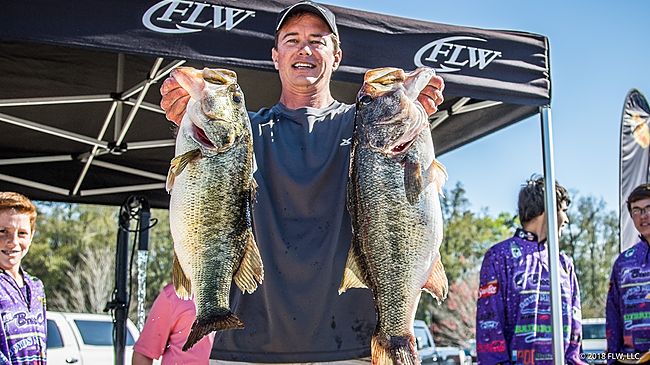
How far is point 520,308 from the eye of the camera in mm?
4406

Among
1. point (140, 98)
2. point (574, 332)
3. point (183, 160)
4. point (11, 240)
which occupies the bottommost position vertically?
point (574, 332)

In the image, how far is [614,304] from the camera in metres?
5.00

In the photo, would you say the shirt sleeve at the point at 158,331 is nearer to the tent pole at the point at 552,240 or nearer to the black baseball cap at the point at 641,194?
the tent pole at the point at 552,240

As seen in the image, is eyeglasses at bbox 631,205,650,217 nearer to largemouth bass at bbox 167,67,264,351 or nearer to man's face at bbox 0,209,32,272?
largemouth bass at bbox 167,67,264,351

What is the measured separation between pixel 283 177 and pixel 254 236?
23 centimetres

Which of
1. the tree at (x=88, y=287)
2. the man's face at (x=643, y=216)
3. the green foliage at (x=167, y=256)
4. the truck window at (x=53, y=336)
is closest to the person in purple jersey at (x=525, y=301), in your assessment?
the man's face at (x=643, y=216)

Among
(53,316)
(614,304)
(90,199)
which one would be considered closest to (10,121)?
(90,199)

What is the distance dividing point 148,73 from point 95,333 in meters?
7.51

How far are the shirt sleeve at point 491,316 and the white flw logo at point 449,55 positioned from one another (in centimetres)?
131

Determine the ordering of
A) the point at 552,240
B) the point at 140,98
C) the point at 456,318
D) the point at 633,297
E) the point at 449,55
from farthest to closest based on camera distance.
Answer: the point at 456,318
the point at 140,98
the point at 633,297
the point at 552,240
the point at 449,55

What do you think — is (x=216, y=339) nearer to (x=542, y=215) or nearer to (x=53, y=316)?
(x=542, y=215)

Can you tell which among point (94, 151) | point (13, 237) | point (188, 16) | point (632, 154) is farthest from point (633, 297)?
point (94, 151)

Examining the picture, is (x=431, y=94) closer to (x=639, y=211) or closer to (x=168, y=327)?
(x=168, y=327)

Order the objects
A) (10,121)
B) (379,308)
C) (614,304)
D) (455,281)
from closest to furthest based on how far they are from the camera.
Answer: (379,308) < (614,304) < (10,121) < (455,281)
